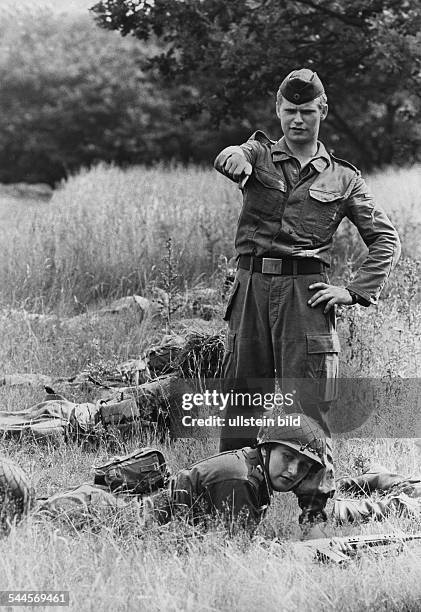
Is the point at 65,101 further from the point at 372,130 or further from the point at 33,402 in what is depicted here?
the point at 33,402

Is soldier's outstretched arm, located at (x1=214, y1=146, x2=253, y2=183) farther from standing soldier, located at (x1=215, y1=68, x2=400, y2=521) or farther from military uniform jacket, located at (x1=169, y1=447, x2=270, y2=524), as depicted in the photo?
military uniform jacket, located at (x1=169, y1=447, x2=270, y2=524)

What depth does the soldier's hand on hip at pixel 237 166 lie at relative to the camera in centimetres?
415

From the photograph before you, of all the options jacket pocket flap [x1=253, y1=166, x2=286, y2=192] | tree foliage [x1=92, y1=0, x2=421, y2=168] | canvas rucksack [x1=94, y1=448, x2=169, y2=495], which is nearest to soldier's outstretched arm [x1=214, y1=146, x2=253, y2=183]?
jacket pocket flap [x1=253, y1=166, x2=286, y2=192]

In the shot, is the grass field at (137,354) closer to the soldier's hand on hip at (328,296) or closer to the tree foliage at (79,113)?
the soldier's hand on hip at (328,296)

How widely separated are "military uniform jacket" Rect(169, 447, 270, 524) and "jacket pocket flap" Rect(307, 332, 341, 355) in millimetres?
549

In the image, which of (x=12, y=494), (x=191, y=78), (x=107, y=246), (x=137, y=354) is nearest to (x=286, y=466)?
(x=12, y=494)

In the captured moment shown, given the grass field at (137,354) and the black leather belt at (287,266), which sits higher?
the black leather belt at (287,266)

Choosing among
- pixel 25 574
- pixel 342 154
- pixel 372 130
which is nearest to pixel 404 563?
pixel 25 574

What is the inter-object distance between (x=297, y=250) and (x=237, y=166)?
0.51 meters

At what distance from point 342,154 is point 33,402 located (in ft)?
36.8

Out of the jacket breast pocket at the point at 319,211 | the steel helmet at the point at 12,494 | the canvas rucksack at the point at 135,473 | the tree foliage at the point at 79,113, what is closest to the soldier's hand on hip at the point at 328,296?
the jacket breast pocket at the point at 319,211

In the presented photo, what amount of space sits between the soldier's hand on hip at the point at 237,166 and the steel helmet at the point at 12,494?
1.55 meters

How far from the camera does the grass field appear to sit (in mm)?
3555

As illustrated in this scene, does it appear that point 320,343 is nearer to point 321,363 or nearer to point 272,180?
point 321,363
